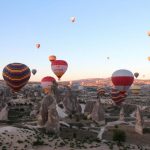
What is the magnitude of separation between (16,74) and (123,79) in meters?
21.4

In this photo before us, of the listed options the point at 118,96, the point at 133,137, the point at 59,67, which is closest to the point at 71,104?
the point at 118,96

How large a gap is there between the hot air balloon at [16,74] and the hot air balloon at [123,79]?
60.1 feet

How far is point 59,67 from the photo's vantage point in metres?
79.4

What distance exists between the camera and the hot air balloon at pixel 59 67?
261ft

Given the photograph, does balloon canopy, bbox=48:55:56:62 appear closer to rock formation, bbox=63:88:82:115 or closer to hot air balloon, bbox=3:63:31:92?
hot air balloon, bbox=3:63:31:92

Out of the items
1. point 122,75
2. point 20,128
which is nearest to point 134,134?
point 20,128

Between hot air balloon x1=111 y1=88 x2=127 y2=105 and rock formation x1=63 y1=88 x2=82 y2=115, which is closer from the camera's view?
rock formation x1=63 y1=88 x2=82 y2=115

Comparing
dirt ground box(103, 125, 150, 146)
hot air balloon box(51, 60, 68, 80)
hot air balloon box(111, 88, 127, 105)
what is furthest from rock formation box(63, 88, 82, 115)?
dirt ground box(103, 125, 150, 146)

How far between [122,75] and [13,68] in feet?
72.2

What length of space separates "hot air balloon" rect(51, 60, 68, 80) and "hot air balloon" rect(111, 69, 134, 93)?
49.5 ft

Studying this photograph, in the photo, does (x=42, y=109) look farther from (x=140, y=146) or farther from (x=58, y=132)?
(x=140, y=146)

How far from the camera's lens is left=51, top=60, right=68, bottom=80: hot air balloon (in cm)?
7950

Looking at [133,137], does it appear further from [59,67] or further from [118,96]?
[59,67]

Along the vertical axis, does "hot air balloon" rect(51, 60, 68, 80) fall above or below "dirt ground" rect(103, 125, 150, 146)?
above
